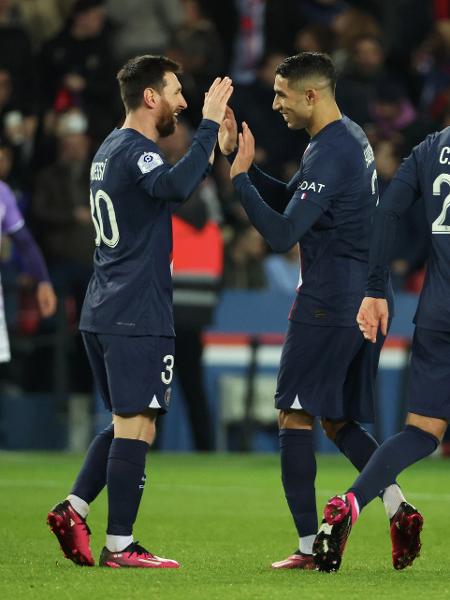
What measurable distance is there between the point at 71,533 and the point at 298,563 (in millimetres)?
948

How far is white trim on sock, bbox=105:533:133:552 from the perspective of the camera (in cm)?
645

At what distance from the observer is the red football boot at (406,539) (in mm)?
6324

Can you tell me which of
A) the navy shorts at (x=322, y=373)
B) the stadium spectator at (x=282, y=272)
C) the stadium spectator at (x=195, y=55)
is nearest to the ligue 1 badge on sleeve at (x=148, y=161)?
the navy shorts at (x=322, y=373)

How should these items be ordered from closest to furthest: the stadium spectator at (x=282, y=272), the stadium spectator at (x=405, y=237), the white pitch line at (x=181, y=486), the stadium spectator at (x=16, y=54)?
1. the white pitch line at (x=181, y=486)
2. the stadium spectator at (x=282, y=272)
3. the stadium spectator at (x=405, y=237)
4. the stadium spectator at (x=16, y=54)

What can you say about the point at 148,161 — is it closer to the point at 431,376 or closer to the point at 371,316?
the point at 371,316

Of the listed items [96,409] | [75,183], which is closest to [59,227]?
[75,183]

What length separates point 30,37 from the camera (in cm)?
1574

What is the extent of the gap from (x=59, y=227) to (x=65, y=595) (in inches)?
328

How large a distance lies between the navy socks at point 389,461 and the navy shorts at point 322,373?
442 mm

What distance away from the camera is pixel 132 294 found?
657cm

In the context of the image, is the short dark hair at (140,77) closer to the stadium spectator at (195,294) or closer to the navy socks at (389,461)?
the navy socks at (389,461)

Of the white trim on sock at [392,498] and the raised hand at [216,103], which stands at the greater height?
the raised hand at [216,103]

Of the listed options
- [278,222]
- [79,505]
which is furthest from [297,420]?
[79,505]

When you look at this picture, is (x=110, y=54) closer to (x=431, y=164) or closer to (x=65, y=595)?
(x=431, y=164)
